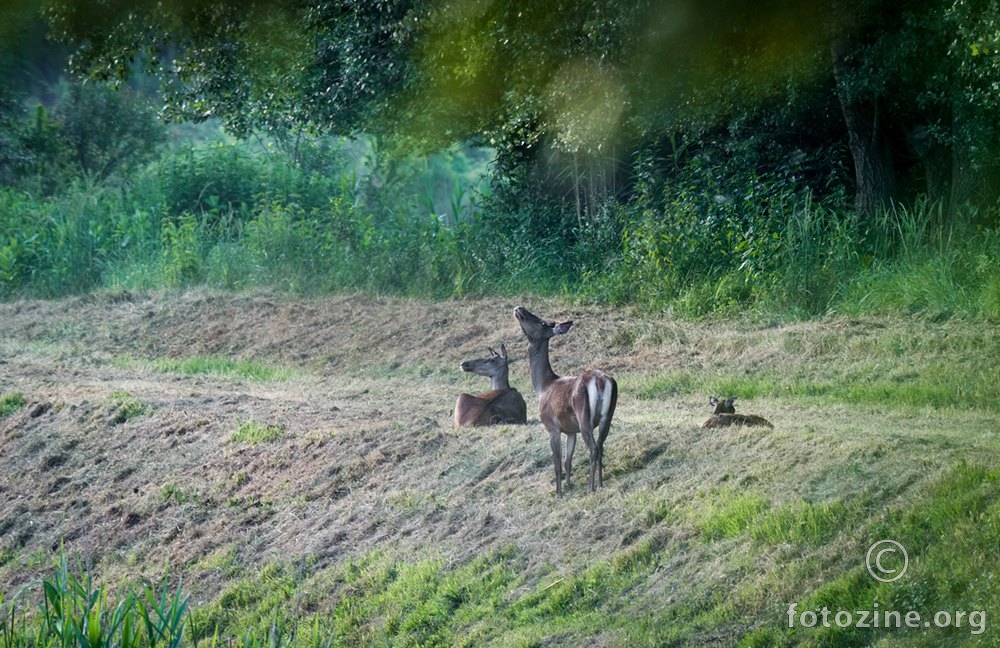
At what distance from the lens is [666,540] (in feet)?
25.4

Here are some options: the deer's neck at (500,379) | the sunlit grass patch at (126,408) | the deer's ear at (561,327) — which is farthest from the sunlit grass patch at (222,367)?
the deer's ear at (561,327)

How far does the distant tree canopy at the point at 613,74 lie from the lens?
13297 mm

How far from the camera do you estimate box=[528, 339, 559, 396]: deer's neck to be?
976 centimetres

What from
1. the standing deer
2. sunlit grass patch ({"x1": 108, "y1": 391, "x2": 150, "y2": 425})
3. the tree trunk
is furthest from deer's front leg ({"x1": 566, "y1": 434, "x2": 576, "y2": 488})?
the tree trunk

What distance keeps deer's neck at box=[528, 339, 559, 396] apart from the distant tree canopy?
3741mm

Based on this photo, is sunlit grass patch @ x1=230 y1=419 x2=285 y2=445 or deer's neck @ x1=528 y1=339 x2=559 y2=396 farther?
sunlit grass patch @ x1=230 y1=419 x2=285 y2=445

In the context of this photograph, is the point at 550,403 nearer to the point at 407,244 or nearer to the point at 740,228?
the point at 740,228

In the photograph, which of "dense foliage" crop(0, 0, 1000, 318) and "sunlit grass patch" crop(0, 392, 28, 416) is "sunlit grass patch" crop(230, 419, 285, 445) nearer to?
"sunlit grass patch" crop(0, 392, 28, 416)

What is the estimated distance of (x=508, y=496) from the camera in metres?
9.01

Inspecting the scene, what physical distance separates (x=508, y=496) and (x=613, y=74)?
23.9 ft

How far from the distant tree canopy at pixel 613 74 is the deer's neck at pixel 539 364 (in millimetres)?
3741

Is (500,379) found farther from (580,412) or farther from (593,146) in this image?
(593,146)

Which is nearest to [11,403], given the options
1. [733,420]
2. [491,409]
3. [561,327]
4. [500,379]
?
[500,379]

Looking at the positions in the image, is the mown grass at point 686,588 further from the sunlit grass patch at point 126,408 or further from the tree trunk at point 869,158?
the tree trunk at point 869,158
